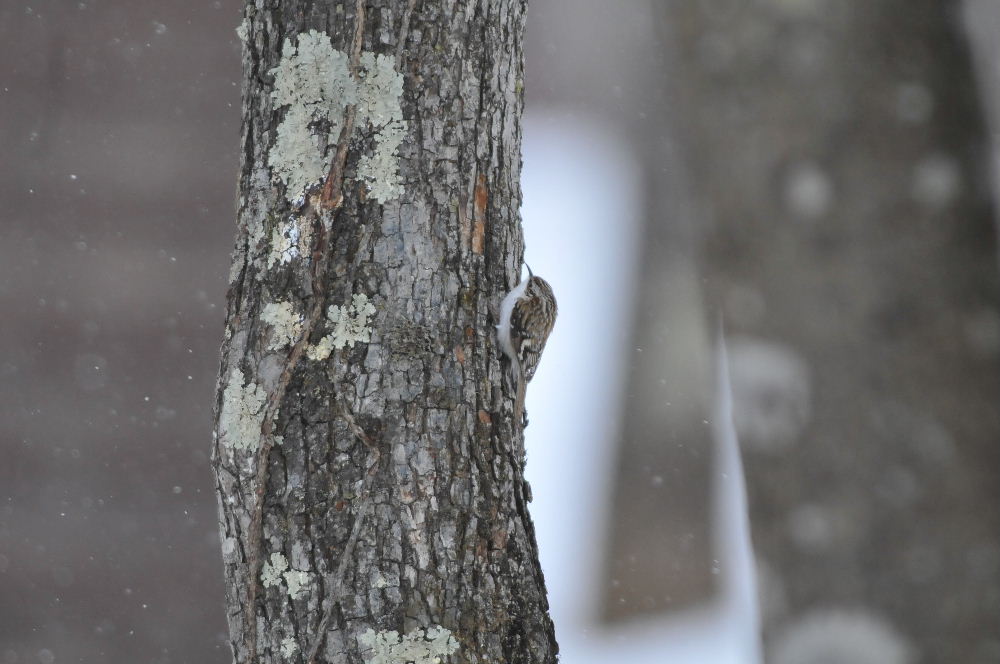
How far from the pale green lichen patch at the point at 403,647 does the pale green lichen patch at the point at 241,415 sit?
39 cm

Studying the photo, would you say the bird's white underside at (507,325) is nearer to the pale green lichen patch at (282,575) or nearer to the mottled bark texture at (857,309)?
the pale green lichen patch at (282,575)

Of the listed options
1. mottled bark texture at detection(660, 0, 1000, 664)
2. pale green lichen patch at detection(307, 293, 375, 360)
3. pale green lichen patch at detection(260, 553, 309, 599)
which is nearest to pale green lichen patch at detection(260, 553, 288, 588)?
pale green lichen patch at detection(260, 553, 309, 599)

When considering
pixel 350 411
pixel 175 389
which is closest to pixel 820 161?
pixel 350 411

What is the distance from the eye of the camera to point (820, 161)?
58 centimetres

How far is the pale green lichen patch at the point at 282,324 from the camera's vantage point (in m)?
1.67

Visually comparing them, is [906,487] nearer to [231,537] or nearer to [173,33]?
[231,537]

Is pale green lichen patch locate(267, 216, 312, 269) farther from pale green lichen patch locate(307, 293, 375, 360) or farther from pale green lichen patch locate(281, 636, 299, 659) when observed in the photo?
pale green lichen patch locate(281, 636, 299, 659)

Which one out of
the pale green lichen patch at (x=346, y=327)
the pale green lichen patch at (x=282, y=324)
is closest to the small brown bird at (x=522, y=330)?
the pale green lichen patch at (x=346, y=327)

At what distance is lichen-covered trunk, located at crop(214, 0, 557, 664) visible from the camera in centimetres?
163

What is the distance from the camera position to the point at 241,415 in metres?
1.67

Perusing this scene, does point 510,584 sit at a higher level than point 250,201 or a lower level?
lower

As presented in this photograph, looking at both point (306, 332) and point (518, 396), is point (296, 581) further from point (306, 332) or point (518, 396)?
point (518, 396)

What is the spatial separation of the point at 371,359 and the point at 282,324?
17 cm

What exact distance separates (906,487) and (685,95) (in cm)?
29
